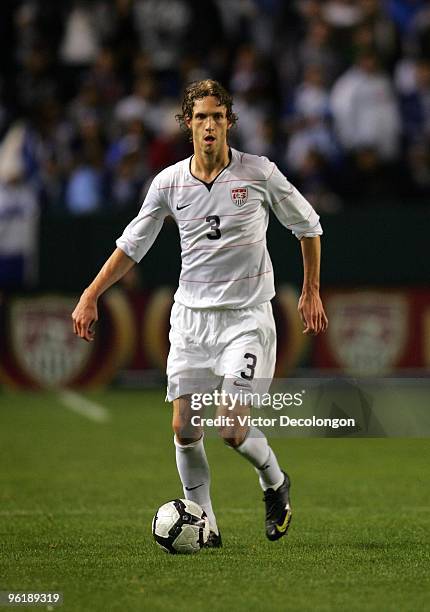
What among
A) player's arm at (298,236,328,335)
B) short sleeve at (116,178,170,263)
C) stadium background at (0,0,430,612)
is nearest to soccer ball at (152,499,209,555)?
player's arm at (298,236,328,335)

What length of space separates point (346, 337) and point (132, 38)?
5.56m

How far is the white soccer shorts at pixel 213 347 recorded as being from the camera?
6.79m

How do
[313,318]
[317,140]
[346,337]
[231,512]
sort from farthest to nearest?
[317,140], [346,337], [231,512], [313,318]

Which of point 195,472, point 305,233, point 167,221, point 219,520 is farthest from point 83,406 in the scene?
point 305,233

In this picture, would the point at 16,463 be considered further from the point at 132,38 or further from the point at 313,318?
the point at 132,38

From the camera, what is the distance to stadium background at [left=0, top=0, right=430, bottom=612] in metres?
11.3

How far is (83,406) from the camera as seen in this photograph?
559 inches

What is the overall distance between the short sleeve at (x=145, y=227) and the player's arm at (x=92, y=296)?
0.05m

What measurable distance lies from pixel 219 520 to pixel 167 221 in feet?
26.0

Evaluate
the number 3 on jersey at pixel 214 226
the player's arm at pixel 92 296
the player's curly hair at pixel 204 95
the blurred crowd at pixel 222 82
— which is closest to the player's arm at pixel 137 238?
the player's arm at pixel 92 296

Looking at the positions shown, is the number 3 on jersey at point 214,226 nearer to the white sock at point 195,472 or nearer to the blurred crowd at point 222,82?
the white sock at point 195,472

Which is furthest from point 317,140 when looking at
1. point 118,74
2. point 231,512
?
point 231,512

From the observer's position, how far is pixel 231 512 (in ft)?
26.6

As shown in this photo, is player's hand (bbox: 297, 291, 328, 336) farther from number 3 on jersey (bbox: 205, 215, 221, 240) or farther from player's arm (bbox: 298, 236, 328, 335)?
number 3 on jersey (bbox: 205, 215, 221, 240)
